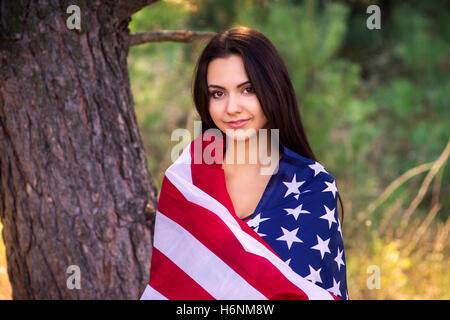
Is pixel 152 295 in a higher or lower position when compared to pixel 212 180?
lower

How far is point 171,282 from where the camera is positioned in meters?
1.59

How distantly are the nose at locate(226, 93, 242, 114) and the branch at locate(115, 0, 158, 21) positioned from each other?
1.81ft

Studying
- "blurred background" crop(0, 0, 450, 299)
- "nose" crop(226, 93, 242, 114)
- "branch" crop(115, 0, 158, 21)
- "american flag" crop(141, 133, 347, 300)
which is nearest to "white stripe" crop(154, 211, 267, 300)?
"american flag" crop(141, 133, 347, 300)

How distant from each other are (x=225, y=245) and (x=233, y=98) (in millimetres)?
474

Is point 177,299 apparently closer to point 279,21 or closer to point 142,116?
point 142,116

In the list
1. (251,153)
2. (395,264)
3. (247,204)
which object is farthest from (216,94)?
(395,264)

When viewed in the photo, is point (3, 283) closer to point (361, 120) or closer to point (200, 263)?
point (200, 263)

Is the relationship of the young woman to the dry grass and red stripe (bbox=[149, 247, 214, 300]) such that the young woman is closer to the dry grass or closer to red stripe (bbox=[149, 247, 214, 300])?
red stripe (bbox=[149, 247, 214, 300])

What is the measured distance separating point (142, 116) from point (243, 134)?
261 cm

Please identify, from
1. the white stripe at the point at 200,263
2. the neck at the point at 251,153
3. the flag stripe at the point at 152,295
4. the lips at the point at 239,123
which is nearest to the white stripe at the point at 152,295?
the flag stripe at the point at 152,295

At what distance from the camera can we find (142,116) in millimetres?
4145

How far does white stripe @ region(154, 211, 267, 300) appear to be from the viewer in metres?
1.46
